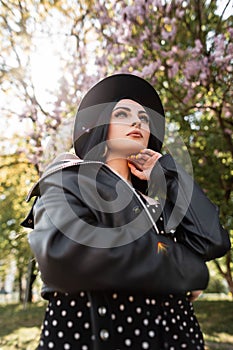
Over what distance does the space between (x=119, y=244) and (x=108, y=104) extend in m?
0.94

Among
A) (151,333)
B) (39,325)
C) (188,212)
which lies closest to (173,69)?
(188,212)

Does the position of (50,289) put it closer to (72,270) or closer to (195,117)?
(72,270)

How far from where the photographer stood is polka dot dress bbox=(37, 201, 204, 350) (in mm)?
1483

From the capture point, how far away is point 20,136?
9258mm

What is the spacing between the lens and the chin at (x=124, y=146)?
203 centimetres

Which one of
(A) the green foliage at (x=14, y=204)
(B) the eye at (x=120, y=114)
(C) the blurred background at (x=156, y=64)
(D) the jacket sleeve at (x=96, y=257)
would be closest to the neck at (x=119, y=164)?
(B) the eye at (x=120, y=114)

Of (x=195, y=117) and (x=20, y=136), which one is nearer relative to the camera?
(x=195, y=117)

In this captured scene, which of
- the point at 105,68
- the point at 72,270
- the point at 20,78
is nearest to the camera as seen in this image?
the point at 72,270

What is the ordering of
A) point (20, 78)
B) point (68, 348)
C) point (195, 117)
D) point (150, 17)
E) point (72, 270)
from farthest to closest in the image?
point (20, 78) < point (195, 117) < point (150, 17) < point (68, 348) < point (72, 270)

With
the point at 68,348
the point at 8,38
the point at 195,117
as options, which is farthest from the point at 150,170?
the point at 8,38

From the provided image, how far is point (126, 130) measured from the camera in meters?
2.06

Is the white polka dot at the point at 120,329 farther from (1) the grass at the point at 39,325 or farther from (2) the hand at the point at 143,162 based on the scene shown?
(1) the grass at the point at 39,325

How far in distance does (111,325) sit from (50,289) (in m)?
0.31

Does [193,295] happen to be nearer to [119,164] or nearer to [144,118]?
[119,164]
